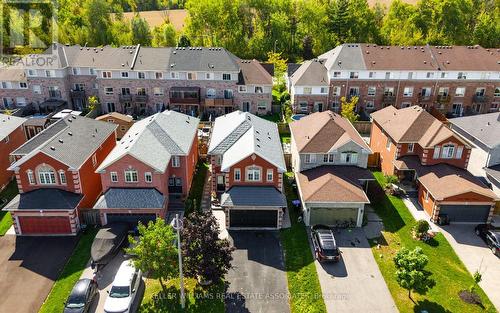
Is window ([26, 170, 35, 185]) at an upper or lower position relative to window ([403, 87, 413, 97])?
lower

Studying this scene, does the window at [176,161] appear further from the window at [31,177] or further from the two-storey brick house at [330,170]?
the window at [31,177]

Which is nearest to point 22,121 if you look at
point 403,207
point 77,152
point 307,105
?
point 77,152

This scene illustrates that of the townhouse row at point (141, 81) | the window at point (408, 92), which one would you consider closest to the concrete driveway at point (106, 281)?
the townhouse row at point (141, 81)

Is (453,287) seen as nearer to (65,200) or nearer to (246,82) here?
(65,200)

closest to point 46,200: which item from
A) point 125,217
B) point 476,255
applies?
point 125,217

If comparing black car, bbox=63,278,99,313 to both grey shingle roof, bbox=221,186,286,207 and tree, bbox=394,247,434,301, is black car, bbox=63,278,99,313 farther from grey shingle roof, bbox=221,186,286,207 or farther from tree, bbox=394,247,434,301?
tree, bbox=394,247,434,301

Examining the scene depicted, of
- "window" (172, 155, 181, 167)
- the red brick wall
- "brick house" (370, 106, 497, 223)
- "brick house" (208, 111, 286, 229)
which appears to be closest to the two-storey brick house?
"brick house" (208, 111, 286, 229)
